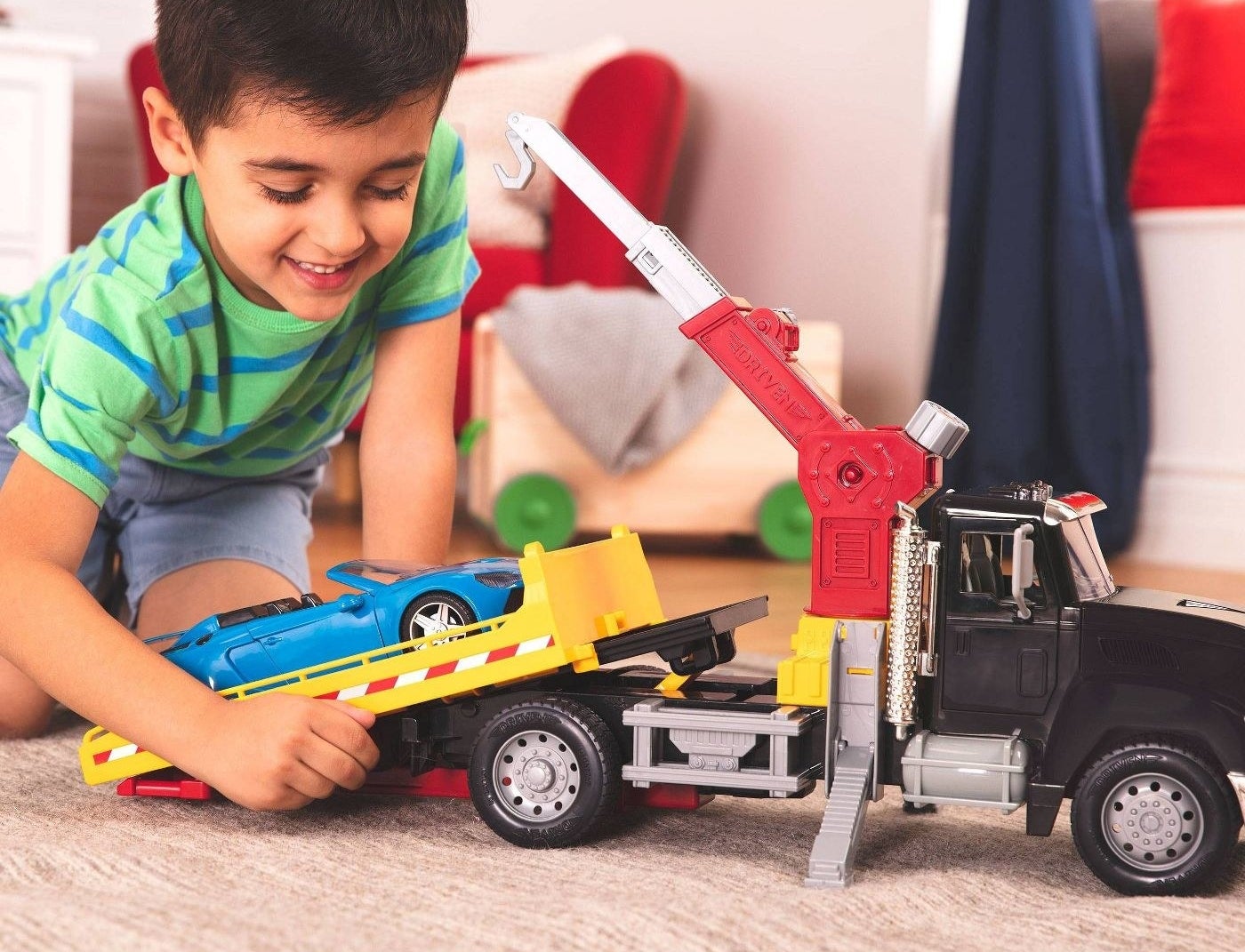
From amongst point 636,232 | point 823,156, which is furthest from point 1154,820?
point 823,156

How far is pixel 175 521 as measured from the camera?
1285 mm

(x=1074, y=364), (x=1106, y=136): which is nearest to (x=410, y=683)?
(x=1074, y=364)

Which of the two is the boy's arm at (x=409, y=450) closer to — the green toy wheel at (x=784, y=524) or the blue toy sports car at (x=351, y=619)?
the blue toy sports car at (x=351, y=619)

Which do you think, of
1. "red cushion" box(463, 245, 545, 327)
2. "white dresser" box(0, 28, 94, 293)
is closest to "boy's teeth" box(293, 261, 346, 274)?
"red cushion" box(463, 245, 545, 327)

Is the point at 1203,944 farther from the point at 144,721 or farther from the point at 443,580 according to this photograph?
the point at 144,721

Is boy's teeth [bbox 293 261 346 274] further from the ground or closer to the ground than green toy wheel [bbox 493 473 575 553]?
further from the ground

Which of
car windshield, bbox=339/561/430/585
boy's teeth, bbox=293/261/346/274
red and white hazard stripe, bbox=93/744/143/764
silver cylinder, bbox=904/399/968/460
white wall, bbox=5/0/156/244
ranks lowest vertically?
red and white hazard stripe, bbox=93/744/143/764

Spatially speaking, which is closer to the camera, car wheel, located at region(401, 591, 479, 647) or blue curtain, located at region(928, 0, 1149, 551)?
car wheel, located at region(401, 591, 479, 647)

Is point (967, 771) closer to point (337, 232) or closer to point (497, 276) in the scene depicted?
point (337, 232)

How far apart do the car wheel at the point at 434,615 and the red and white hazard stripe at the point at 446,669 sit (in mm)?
21

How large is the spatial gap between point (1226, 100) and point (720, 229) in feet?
2.97

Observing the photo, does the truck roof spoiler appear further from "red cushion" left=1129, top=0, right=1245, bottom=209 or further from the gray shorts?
"red cushion" left=1129, top=0, right=1245, bottom=209

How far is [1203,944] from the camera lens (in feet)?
2.21

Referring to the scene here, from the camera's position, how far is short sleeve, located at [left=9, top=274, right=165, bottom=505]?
0.90 metres
